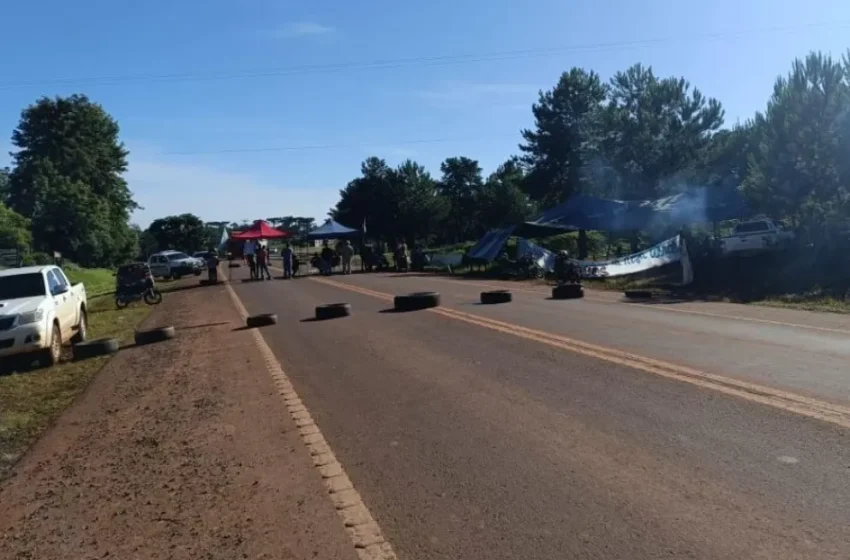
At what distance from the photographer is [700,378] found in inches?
342

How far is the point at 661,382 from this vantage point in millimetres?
8602

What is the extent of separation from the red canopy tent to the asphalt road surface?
28191mm

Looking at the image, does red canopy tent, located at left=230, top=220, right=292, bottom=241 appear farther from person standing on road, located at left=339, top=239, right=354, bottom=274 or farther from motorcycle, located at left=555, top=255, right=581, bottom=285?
motorcycle, located at left=555, top=255, right=581, bottom=285

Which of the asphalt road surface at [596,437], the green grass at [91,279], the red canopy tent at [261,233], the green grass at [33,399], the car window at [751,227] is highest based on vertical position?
the red canopy tent at [261,233]

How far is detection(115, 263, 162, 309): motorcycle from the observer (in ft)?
91.8

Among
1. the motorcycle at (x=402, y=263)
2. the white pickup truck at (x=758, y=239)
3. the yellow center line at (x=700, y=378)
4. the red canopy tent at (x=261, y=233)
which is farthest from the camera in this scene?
the motorcycle at (x=402, y=263)

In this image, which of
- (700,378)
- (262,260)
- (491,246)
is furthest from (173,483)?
(262,260)

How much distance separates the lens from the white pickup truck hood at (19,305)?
1369 centimetres

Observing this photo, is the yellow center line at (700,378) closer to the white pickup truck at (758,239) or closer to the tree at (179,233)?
the white pickup truck at (758,239)

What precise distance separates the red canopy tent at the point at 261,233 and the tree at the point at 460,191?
213 ft

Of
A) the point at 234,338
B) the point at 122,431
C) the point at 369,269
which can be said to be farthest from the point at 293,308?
the point at 369,269

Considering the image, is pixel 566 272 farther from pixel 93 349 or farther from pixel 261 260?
pixel 261 260

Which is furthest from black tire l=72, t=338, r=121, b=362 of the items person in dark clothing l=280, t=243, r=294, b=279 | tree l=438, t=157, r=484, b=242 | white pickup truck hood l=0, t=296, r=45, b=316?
tree l=438, t=157, r=484, b=242

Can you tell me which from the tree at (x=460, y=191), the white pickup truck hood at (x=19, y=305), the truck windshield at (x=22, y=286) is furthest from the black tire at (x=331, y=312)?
the tree at (x=460, y=191)
